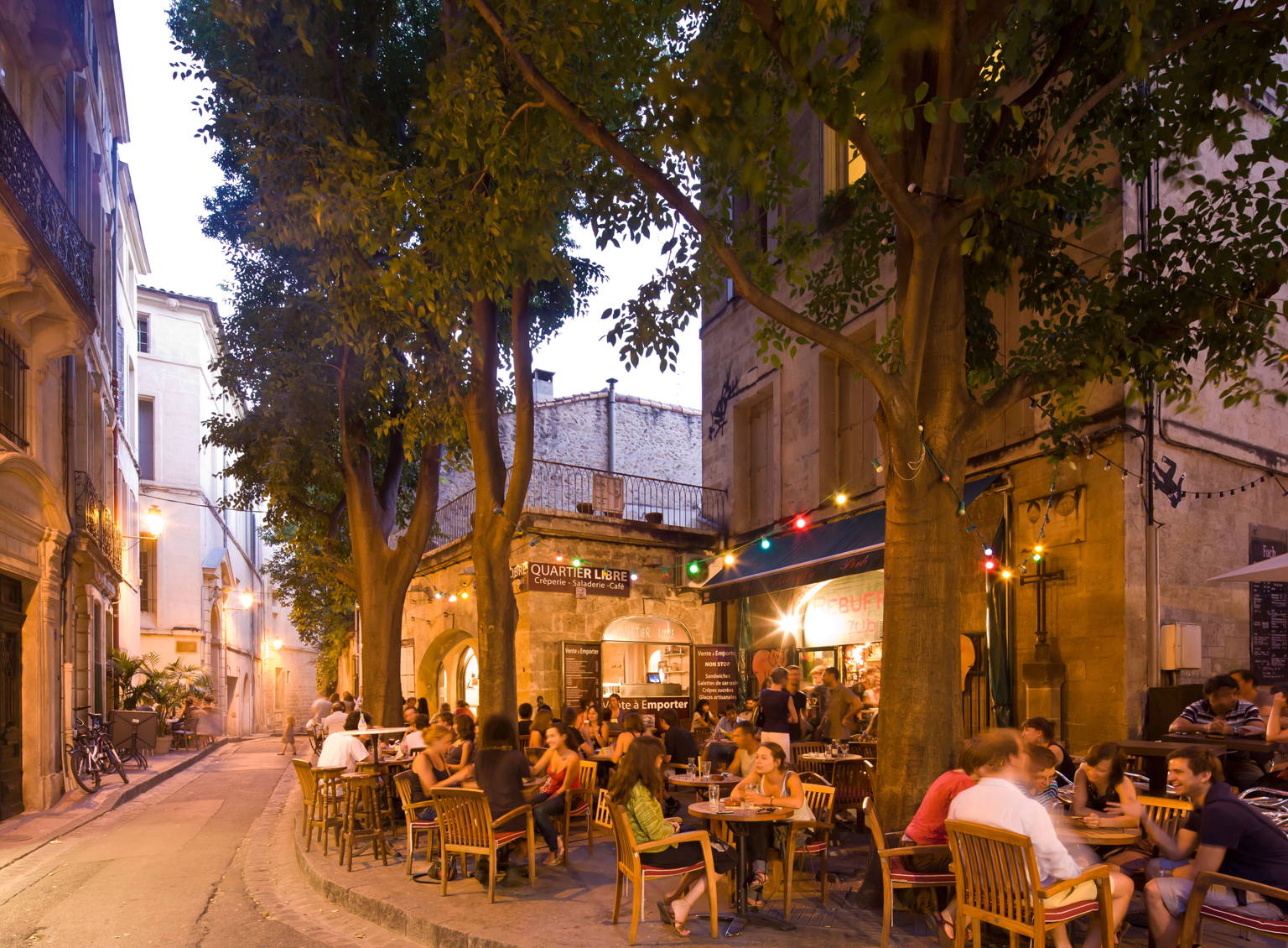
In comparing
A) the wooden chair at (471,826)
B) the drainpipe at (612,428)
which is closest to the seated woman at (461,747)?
the wooden chair at (471,826)

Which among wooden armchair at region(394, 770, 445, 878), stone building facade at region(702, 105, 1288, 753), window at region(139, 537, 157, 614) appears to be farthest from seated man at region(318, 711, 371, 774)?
window at region(139, 537, 157, 614)

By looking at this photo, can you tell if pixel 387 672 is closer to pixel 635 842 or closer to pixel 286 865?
pixel 286 865

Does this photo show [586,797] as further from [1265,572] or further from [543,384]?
[543,384]

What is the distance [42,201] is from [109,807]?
779cm

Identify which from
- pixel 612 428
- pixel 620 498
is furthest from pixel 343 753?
pixel 612 428

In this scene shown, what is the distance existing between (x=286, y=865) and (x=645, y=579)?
9.27 metres

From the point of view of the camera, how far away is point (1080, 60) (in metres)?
7.04

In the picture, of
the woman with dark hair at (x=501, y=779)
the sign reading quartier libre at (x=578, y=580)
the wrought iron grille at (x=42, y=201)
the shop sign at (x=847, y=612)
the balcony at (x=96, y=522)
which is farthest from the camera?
the sign reading quartier libre at (x=578, y=580)

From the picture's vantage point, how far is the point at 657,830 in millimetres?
5746

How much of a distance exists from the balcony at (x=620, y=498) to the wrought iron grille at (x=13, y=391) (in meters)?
6.68

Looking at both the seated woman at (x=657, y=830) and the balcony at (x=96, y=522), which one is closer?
the seated woman at (x=657, y=830)

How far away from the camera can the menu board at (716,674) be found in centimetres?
1595

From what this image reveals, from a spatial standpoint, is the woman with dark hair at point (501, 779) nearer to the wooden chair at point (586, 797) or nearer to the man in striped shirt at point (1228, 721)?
the wooden chair at point (586, 797)

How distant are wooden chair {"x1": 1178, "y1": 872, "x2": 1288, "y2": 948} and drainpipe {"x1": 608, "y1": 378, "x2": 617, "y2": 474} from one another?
72.3 feet
